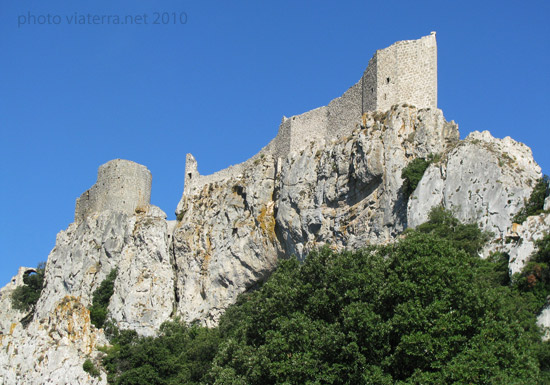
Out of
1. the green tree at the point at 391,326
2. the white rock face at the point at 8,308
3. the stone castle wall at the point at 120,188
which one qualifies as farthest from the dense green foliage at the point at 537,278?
the white rock face at the point at 8,308

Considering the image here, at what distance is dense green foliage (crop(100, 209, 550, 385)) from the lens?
22.1m

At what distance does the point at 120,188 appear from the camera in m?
52.6

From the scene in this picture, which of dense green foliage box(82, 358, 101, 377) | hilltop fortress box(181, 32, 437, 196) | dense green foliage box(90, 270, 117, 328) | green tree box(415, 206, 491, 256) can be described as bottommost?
dense green foliage box(82, 358, 101, 377)

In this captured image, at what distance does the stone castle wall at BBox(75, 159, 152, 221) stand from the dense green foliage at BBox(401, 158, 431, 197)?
71.6 feet

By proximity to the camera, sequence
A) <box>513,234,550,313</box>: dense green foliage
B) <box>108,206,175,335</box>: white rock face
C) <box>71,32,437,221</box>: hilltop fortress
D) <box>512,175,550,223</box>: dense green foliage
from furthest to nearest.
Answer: <box>108,206,175,335</box>: white rock face
<box>71,32,437,221</box>: hilltop fortress
<box>512,175,550,223</box>: dense green foliage
<box>513,234,550,313</box>: dense green foliage

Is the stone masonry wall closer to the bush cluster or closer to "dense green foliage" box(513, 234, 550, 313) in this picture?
the bush cluster

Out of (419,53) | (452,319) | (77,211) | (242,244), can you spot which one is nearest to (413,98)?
(419,53)

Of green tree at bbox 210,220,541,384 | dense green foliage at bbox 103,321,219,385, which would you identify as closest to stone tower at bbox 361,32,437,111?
dense green foliage at bbox 103,321,219,385

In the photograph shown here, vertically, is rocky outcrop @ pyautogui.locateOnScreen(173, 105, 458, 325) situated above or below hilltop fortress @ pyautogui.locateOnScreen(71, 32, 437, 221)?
below

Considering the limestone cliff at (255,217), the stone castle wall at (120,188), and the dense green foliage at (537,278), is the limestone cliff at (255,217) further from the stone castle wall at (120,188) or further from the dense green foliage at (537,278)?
the dense green foliage at (537,278)

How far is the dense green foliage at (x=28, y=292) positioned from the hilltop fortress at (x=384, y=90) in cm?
2414

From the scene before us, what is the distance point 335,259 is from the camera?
26406 mm

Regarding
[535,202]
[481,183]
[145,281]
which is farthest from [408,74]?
[145,281]

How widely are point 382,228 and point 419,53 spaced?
959cm
